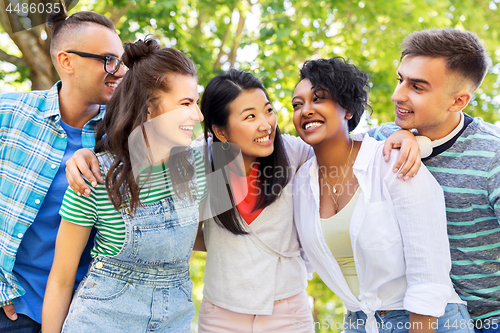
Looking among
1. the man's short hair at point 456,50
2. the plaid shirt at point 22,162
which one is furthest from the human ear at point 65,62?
the man's short hair at point 456,50

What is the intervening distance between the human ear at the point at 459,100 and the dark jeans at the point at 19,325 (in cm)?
Result: 235

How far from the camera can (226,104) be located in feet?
7.91

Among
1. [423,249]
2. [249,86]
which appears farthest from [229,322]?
[249,86]

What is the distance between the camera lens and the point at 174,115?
1.99 m

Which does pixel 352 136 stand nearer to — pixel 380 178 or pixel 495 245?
pixel 380 178

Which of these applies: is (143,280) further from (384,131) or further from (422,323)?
(384,131)

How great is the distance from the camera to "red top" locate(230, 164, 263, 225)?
223 cm

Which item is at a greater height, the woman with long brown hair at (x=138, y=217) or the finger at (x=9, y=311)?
the woman with long brown hair at (x=138, y=217)

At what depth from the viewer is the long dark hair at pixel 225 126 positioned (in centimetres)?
227

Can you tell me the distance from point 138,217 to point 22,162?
72cm

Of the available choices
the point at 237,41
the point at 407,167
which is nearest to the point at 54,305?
the point at 407,167

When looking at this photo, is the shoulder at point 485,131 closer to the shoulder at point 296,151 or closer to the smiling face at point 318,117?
the smiling face at point 318,117

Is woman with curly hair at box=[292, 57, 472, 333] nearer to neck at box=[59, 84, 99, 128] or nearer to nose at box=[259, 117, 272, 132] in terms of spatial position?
nose at box=[259, 117, 272, 132]

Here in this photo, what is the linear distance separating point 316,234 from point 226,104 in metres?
0.96
